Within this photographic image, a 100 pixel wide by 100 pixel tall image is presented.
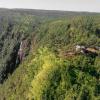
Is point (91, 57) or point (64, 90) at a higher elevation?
point (91, 57)

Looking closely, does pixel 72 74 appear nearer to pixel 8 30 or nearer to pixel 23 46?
pixel 23 46

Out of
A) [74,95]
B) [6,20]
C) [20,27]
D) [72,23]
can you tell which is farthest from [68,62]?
[6,20]

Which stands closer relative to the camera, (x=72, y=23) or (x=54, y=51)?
(x=54, y=51)

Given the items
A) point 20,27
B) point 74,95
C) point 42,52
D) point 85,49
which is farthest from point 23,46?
point 74,95

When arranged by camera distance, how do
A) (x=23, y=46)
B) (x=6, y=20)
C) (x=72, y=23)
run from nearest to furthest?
(x=72, y=23) < (x=23, y=46) < (x=6, y=20)

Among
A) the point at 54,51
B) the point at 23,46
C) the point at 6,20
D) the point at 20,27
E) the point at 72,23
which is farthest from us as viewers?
the point at 6,20

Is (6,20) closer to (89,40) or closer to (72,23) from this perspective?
(72,23)
